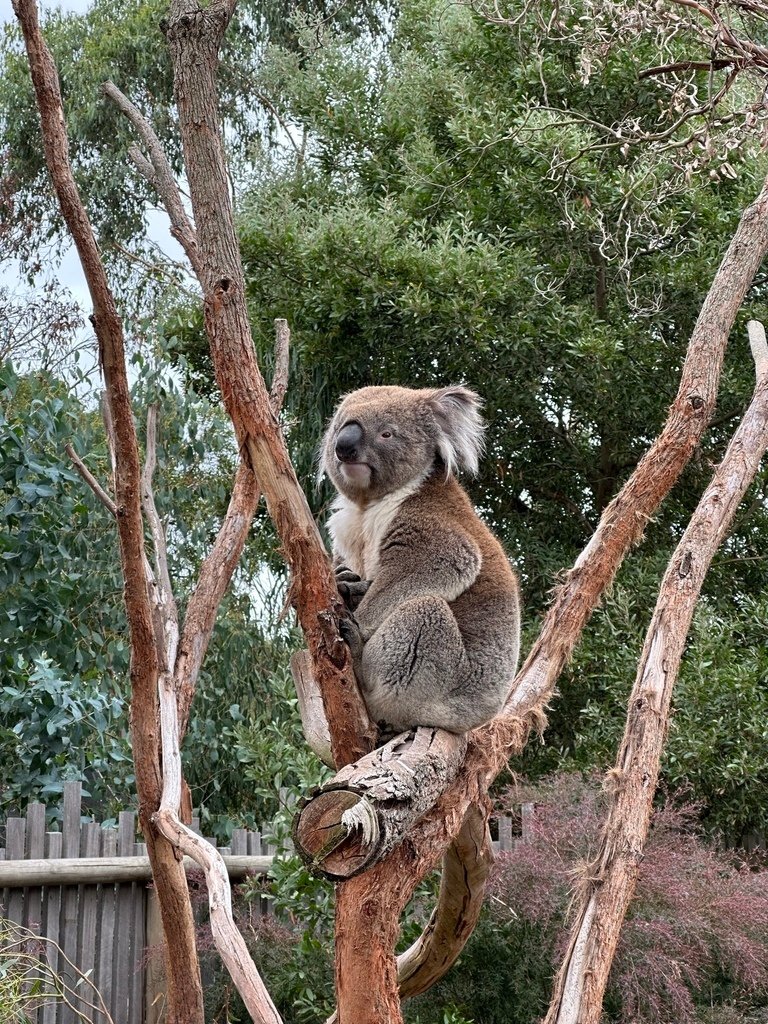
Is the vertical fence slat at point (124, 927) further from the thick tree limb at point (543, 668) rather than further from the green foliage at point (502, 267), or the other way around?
the green foliage at point (502, 267)

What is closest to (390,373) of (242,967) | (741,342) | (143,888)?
(741,342)

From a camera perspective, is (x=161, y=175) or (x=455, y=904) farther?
(x=161, y=175)

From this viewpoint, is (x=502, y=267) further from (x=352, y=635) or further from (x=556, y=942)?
(x=352, y=635)

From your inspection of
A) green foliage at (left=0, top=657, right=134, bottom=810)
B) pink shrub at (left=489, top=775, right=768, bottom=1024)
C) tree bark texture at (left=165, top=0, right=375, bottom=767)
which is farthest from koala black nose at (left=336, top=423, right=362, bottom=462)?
green foliage at (left=0, top=657, right=134, bottom=810)

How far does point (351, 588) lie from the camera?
2.68 metres

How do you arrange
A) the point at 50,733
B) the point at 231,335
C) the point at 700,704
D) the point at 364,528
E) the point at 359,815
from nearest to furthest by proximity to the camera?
the point at 359,815, the point at 231,335, the point at 364,528, the point at 50,733, the point at 700,704

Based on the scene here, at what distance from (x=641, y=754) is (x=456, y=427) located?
3.42 feet

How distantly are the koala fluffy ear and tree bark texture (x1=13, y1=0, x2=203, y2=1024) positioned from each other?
798 millimetres

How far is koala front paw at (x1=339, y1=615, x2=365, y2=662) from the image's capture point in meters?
2.26

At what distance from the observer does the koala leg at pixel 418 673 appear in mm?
2502

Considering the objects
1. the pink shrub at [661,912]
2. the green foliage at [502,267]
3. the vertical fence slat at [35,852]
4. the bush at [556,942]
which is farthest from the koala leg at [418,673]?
the green foliage at [502,267]

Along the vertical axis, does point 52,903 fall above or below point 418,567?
below

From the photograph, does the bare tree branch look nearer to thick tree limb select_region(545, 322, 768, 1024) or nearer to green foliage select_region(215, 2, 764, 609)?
thick tree limb select_region(545, 322, 768, 1024)

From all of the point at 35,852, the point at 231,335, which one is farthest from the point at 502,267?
the point at 231,335
